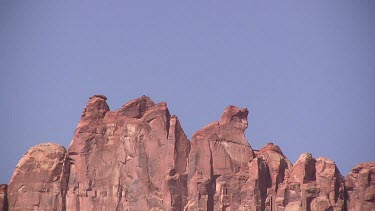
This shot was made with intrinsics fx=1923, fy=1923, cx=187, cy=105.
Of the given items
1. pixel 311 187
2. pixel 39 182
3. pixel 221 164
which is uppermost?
pixel 221 164

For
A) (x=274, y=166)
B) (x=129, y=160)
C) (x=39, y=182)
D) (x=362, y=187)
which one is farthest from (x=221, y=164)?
(x=39, y=182)

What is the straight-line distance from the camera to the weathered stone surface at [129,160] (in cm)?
17375

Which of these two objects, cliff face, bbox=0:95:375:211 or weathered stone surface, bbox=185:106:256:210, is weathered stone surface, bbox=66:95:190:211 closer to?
cliff face, bbox=0:95:375:211

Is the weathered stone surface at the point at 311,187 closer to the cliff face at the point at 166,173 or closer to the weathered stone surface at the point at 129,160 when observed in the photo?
the cliff face at the point at 166,173

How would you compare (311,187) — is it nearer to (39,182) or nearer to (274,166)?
(274,166)

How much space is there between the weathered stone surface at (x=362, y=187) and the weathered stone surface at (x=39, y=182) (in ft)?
86.0

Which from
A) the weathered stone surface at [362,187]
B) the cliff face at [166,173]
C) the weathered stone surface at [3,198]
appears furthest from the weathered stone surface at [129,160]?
the weathered stone surface at [362,187]

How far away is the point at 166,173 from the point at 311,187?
13.2 m

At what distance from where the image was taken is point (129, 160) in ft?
577

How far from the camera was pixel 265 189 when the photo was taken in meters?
175

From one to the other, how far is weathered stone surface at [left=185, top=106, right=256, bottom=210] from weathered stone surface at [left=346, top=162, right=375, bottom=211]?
9.63 meters

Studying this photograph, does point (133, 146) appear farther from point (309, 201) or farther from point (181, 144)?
point (309, 201)

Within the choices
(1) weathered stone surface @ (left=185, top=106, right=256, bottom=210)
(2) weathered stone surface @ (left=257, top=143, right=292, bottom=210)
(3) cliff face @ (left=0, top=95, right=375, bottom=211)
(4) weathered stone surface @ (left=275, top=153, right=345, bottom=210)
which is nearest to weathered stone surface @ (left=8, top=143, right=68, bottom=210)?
(3) cliff face @ (left=0, top=95, right=375, bottom=211)

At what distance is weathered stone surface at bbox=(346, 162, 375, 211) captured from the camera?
575 ft
